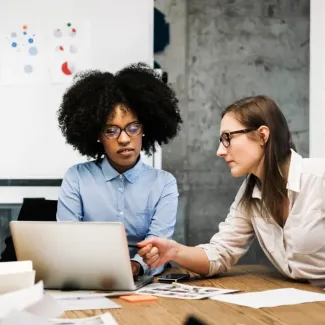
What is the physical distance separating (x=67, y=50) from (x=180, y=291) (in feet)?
6.02

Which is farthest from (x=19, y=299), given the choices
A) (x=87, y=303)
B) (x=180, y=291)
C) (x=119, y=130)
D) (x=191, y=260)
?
(x=119, y=130)

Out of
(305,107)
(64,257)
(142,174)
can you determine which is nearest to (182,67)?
(305,107)

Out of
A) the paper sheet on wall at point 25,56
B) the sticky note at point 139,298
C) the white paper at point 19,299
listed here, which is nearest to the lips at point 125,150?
the sticky note at point 139,298

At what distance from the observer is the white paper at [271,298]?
1.55 metres

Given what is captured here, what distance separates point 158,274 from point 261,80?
1.54m

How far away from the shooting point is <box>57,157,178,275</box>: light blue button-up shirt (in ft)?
7.79

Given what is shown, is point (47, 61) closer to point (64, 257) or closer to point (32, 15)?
point (32, 15)

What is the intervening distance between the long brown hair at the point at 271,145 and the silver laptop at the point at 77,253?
0.59 m

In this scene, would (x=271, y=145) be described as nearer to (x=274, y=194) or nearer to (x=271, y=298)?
(x=274, y=194)

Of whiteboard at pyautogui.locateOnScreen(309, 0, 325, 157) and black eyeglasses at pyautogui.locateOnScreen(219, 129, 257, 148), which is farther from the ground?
whiteboard at pyautogui.locateOnScreen(309, 0, 325, 157)

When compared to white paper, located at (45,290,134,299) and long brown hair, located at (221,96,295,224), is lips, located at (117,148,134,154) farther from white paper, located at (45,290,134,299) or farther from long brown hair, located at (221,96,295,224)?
white paper, located at (45,290,134,299)

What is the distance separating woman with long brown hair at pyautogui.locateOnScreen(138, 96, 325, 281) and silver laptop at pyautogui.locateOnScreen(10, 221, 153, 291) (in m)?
0.28

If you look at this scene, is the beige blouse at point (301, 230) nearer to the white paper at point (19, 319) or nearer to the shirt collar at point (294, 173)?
the shirt collar at point (294, 173)

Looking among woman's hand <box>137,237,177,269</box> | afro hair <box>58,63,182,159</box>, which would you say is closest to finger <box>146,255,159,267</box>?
woman's hand <box>137,237,177,269</box>
